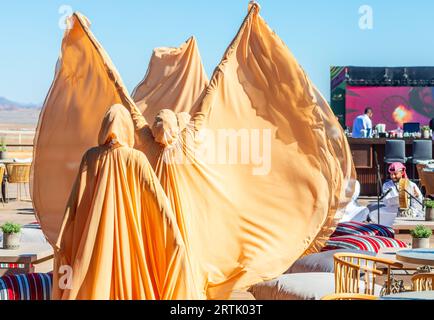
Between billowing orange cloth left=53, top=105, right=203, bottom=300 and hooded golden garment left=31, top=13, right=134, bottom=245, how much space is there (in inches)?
92.9

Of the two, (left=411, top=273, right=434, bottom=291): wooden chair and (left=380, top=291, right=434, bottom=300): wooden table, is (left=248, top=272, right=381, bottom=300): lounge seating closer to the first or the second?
(left=411, top=273, right=434, bottom=291): wooden chair

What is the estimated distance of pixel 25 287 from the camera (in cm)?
564

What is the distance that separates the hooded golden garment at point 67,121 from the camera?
7309 mm

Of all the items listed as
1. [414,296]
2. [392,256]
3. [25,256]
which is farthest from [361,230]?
[414,296]

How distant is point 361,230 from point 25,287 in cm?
376

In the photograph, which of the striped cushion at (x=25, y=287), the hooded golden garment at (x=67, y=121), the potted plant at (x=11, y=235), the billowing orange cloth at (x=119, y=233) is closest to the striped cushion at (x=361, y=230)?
the hooded golden garment at (x=67, y=121)

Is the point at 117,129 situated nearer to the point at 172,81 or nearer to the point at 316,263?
the point at 316,263

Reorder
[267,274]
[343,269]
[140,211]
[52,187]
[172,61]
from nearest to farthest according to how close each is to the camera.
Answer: [140,211], [343,269], [267,274], [52,187], [172,61]

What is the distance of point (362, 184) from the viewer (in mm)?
16688

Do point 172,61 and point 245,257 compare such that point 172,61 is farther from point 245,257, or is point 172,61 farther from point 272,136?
point 245,257

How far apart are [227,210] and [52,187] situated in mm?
1535

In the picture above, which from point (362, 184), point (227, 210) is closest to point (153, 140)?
point (227, 210)

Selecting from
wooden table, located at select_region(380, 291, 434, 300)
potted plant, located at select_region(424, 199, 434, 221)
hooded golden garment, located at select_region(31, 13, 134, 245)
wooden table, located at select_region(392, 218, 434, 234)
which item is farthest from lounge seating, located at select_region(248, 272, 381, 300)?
potted plant, located at select_region(424, 199, 434, 221)

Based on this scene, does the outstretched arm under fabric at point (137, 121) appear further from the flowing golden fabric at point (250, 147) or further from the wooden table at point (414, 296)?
the wooden table at point (414, 296)
